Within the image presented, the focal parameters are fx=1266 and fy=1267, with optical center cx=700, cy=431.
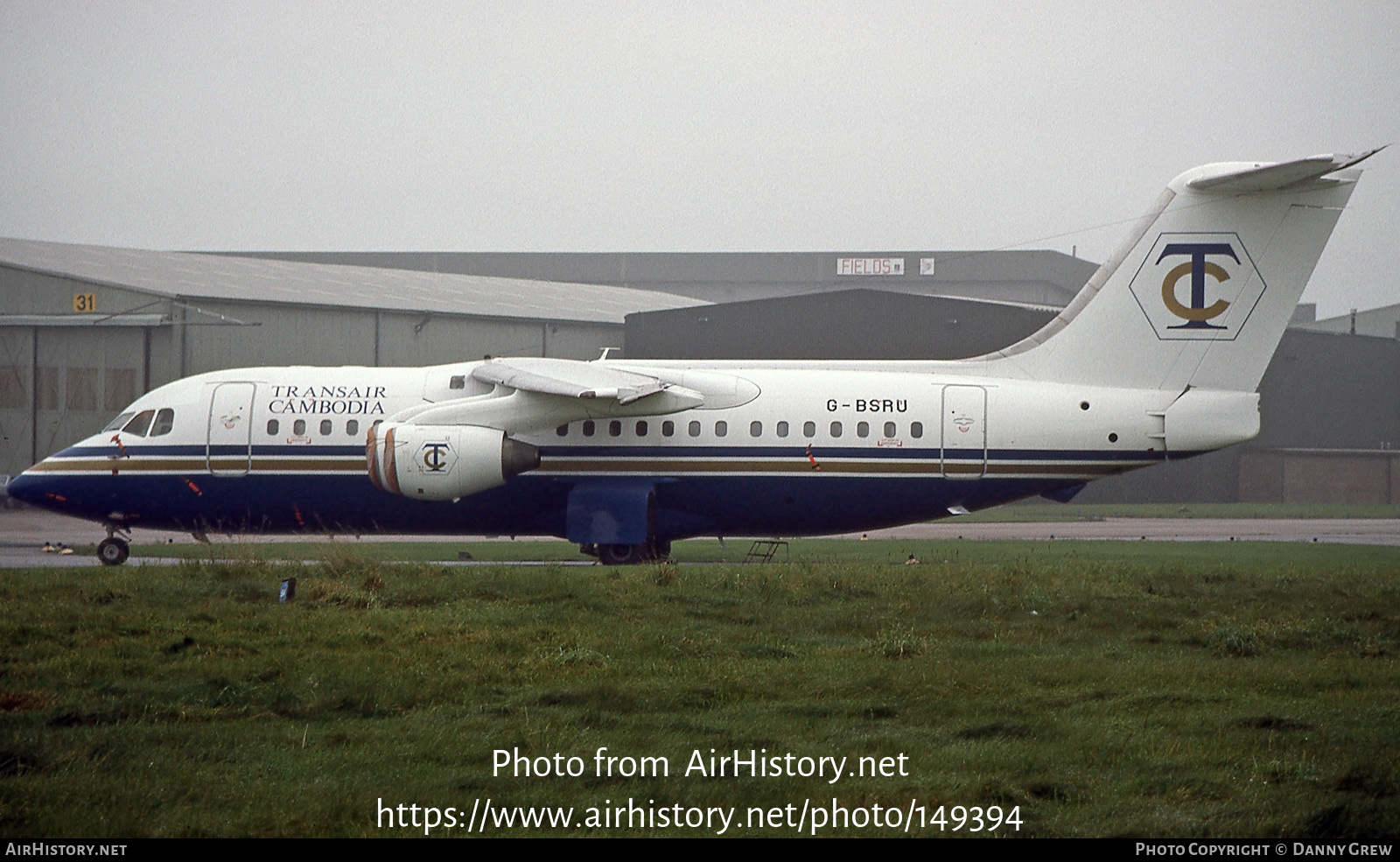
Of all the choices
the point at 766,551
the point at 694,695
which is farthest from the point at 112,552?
the point at 694,695

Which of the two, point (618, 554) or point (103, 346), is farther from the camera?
point (103, 346)

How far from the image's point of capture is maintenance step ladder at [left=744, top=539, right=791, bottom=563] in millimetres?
24314

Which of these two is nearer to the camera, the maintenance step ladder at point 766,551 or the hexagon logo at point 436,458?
the hexagon logo at point 436,458

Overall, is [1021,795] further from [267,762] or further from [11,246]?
[11,246]

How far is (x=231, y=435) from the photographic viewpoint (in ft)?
76.6

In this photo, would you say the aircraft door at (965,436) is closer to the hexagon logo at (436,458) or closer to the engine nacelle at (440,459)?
the engine nacelle at (440,459)

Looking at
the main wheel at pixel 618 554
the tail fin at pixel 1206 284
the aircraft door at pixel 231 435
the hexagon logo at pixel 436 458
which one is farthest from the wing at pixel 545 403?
the tail fin at pixel 1206 284

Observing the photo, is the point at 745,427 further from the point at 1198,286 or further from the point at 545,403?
the point at 1198,286

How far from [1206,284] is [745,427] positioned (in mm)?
8206

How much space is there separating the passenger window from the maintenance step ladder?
38.2 feet

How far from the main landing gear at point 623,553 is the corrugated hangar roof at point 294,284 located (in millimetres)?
21551

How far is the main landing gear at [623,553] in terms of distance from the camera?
75.3 feet

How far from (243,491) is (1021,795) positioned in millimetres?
18459
